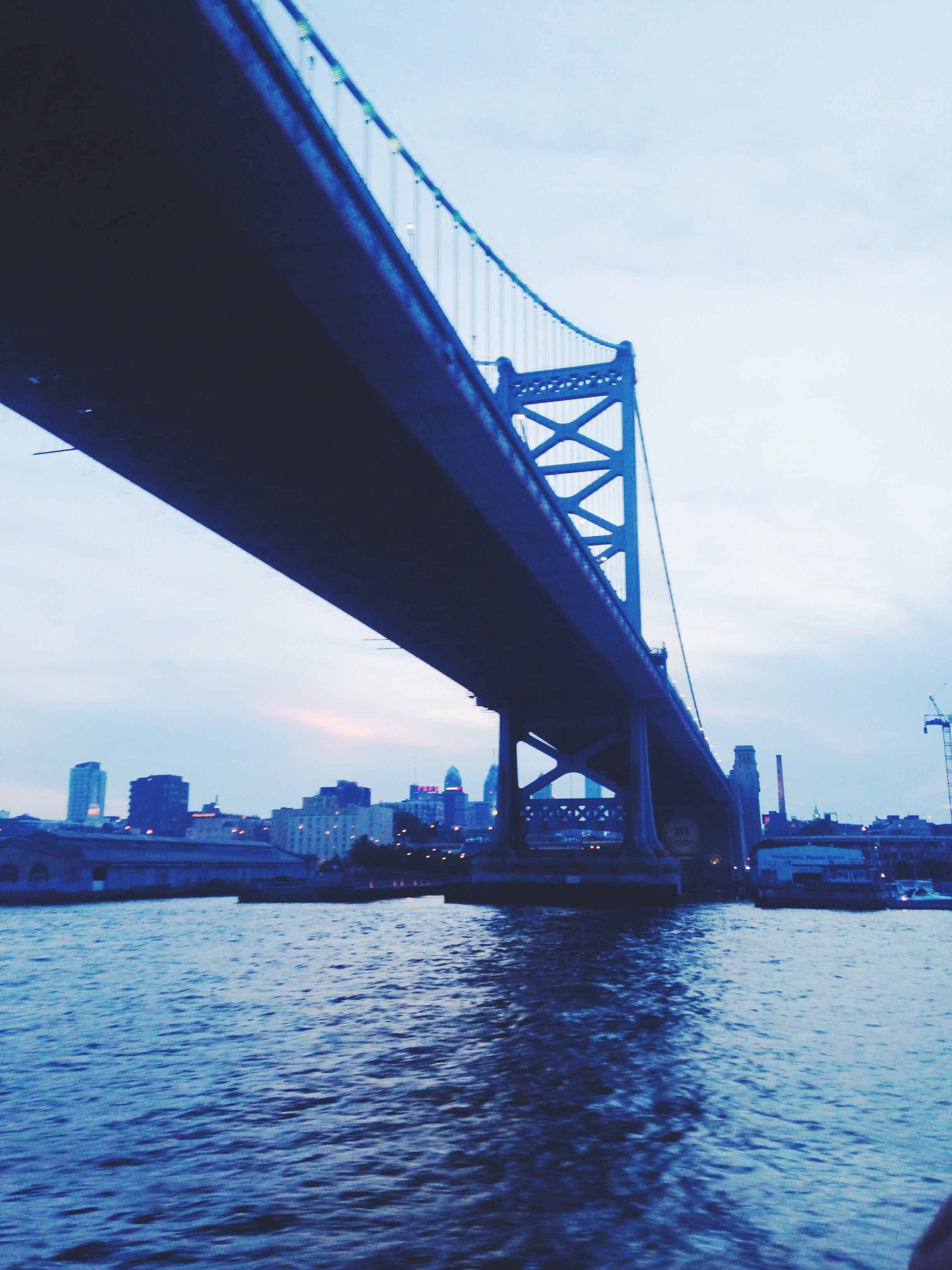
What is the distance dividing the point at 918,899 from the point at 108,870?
6174cm

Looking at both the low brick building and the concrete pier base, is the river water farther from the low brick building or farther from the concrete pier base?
the low brick building

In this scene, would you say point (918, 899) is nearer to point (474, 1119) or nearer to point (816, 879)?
point (816, 879)

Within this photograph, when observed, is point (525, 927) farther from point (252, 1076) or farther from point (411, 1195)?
point (411, 1195)

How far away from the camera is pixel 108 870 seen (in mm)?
85000

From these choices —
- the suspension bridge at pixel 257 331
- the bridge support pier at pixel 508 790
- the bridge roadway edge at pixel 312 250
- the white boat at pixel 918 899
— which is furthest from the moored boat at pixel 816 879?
the bridge roadway edge at pixel 312 250

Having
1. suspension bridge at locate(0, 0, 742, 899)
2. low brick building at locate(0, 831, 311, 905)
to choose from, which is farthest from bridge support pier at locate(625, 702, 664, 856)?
low brick building at locate(0, 831, 311, 905)

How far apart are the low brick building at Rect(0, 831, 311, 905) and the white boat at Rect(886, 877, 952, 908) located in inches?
2139

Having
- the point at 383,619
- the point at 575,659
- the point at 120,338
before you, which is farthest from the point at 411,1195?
the point at 575,659

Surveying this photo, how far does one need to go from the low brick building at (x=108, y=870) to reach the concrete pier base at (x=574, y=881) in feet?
116

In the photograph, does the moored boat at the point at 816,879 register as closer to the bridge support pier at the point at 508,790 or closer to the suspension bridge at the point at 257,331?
the bridge support pier at the point at 508,790

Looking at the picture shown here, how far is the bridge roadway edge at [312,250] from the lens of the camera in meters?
12.2

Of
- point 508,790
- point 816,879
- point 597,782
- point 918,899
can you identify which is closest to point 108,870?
point 508,790

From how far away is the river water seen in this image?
6711 millimetres

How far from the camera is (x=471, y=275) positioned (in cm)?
3503
